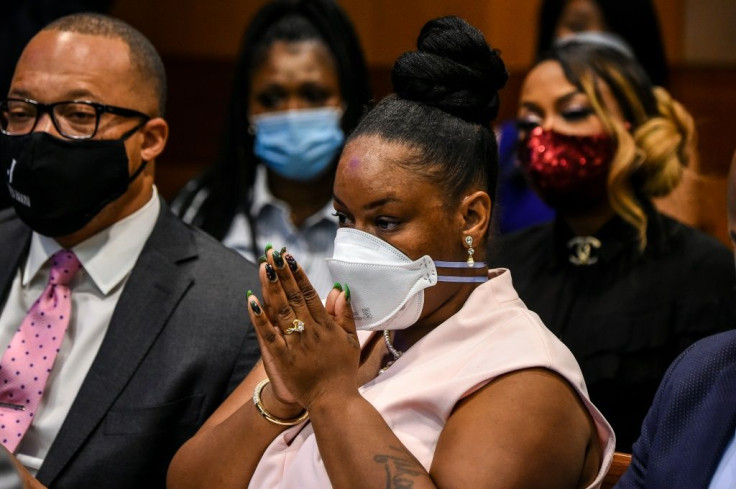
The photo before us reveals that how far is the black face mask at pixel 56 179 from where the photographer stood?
266 centimetres

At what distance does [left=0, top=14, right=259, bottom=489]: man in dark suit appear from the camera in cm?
253

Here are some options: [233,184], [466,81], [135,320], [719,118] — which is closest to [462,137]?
[466,81]

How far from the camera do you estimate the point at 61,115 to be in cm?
271

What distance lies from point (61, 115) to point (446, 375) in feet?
4.08

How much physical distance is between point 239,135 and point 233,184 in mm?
178

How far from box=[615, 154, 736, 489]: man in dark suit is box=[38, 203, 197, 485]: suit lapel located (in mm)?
1140

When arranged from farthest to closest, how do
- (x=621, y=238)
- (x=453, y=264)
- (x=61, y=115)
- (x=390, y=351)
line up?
(x=621, y=238) < (x=61, y=115) < (x=390, y=351) < (x=453, y=264)

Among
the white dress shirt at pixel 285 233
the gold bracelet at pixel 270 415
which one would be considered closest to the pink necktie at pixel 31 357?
the gold bracelet at pixel 270 415

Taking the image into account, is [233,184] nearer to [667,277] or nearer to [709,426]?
[667,277]

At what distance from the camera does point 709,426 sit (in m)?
1.93

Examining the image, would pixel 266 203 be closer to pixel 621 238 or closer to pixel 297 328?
pixel 621 238

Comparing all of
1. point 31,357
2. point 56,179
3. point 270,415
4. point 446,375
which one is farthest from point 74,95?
point 446,375

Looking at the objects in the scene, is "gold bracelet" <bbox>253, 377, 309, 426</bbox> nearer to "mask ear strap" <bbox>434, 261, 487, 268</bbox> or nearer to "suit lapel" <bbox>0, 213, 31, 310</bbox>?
"mask ear strap" <bbox>434, 261, 487, 268</bbox>

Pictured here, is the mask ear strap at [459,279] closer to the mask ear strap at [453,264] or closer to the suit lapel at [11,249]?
the mask ear strap at [453,264]
